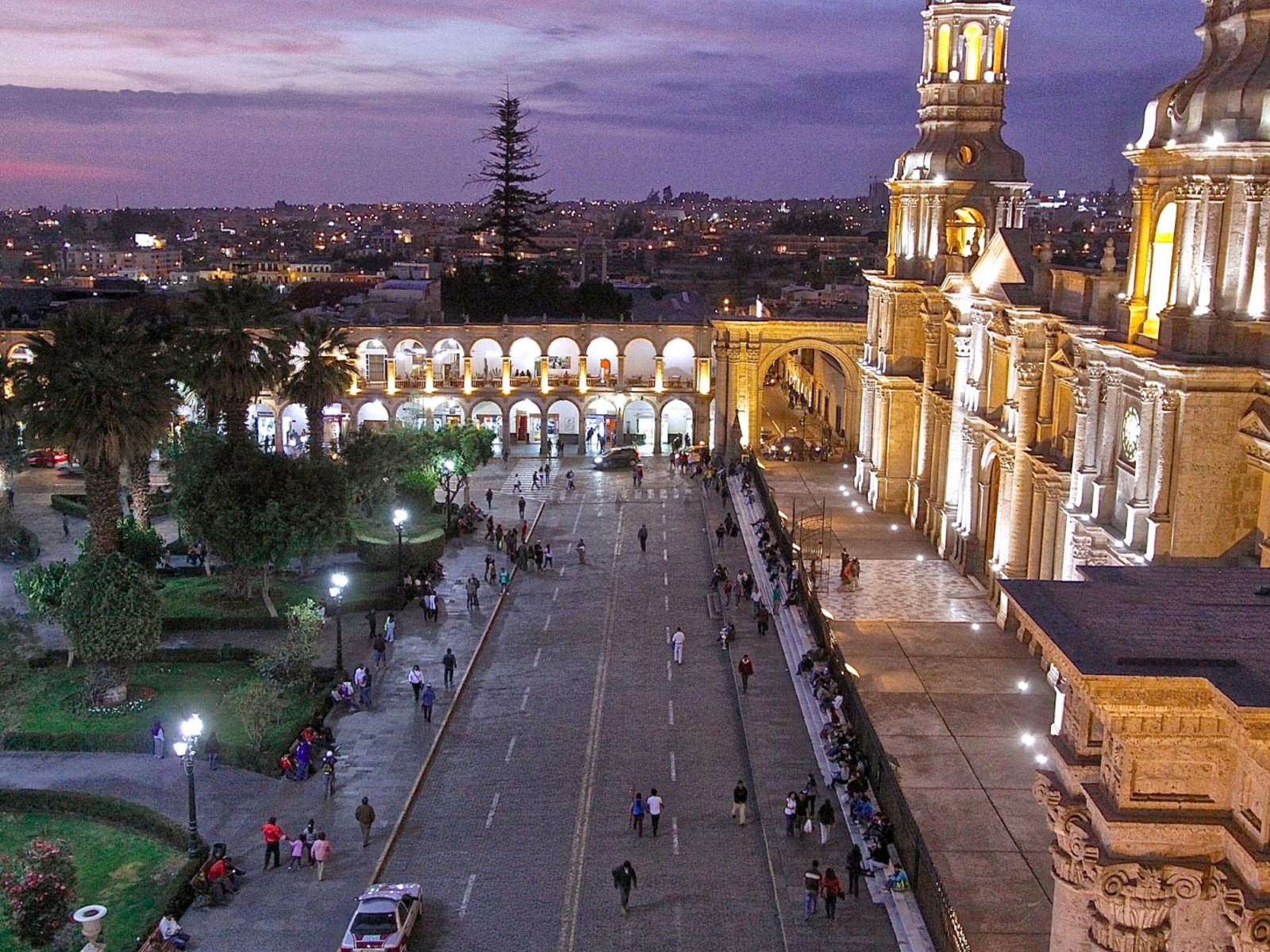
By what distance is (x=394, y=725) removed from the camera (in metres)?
27.1

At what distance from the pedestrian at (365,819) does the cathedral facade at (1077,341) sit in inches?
423

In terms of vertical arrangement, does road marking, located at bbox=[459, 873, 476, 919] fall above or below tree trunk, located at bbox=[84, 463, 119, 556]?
below

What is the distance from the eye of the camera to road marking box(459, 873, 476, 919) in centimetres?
1982

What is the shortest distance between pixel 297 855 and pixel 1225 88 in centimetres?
1955

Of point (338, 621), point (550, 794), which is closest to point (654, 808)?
point (550, 794)

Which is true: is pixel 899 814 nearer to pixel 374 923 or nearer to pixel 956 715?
pixel 956 715

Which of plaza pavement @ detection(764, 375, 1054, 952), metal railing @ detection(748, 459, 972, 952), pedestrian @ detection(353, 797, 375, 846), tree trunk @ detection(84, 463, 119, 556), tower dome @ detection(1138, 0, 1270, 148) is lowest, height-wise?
pedestrian @ detection(353, 797, 375, 846)

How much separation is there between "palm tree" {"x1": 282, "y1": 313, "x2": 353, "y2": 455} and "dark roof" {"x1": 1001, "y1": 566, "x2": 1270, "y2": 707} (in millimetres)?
28946

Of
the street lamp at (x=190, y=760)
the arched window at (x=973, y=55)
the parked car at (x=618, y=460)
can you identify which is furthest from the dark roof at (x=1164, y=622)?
the parked car at (x=618, y=460)

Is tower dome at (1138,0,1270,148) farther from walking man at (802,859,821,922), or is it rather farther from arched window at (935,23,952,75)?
arched window at (935,23,952,75)

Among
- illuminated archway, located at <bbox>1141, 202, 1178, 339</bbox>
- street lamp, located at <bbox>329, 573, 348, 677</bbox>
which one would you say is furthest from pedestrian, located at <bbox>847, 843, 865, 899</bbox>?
street lamp, located at <bbox>329, 573, 348, 677</bbox>

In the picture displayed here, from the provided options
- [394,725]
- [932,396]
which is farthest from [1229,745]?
[932,396]

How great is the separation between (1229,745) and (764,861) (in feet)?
36.1

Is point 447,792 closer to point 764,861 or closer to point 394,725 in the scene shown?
point 394,725
